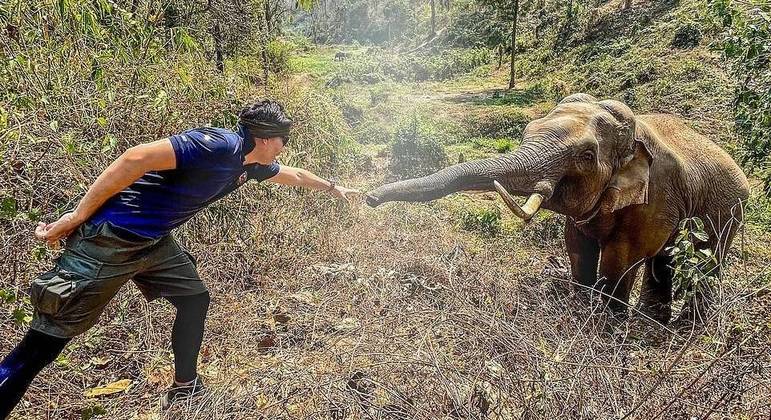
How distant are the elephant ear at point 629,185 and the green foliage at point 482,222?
10.1ft

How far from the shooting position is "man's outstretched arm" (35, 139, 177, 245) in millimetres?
2258

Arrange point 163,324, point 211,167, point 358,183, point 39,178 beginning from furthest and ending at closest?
point 358,183, point 163,324, point 39,178, point 211,167

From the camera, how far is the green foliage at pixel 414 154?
9648 millimetres

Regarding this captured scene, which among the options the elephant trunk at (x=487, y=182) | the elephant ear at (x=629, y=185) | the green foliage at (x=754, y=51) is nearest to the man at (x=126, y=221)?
the elephant trunk at (x=487, y=182)

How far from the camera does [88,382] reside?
3184 millimetres

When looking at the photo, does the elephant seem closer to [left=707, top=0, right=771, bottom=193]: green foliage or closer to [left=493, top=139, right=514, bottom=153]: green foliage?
[left=707, top=0, right=771, bottom=193]: green foliage

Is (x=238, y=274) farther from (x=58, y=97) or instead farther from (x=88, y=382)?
(x=58, y=97)

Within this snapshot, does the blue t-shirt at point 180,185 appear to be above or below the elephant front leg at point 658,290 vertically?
above

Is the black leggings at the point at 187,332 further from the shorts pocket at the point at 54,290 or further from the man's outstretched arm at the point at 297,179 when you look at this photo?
the man's outstretched arm at the point at 297,179

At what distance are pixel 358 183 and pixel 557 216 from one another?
2722 millimetres

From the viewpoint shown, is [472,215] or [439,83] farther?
[439,83]

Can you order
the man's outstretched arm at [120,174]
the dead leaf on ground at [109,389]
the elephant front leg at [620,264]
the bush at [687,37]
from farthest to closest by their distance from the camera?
the bush at [687,37] < the elephant front leg at [620,264] < the dead leaf on ground at [109,389] < the man's outstretched arm at [120,174]

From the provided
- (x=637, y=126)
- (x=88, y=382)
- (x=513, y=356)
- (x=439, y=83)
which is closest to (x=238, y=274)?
(x=88, y=382)

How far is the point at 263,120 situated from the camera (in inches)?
101
